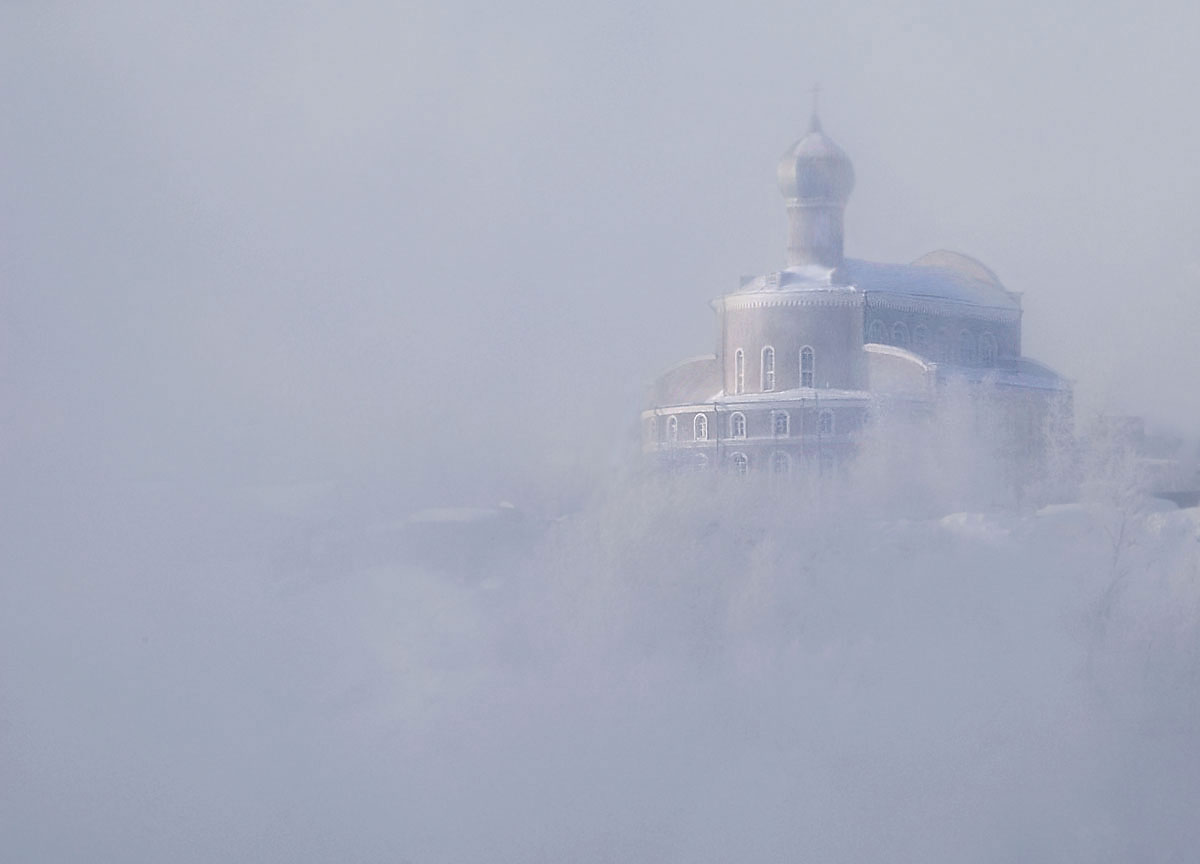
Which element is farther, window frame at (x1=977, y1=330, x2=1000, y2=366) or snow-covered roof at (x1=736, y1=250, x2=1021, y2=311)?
window frame at (x1=977, y1=330, x2=1000, y2=366)

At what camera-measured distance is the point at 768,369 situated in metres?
56.4

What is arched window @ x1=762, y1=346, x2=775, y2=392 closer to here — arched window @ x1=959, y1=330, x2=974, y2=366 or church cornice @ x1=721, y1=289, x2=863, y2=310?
church cornice @ x1=721, y1=289, x2=863, y2=310

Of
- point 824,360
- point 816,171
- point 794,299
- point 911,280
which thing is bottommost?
point 824,360

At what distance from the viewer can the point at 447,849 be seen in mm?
52281

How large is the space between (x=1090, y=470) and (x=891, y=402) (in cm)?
416

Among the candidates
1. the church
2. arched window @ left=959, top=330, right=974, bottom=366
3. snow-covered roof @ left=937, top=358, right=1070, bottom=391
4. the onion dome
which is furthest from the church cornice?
arched window @ left=959, top=330, right=974, bottom=366

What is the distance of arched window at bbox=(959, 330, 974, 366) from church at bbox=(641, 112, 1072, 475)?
0.07 meters

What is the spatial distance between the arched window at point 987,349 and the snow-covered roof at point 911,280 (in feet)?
2.48

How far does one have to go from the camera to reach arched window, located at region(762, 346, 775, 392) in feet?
185

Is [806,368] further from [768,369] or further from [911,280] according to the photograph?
[911,280]

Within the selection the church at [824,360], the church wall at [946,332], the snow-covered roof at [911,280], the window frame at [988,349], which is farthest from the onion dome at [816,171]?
the window frame at [988,349]

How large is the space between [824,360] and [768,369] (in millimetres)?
1151

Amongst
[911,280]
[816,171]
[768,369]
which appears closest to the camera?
[816,171]

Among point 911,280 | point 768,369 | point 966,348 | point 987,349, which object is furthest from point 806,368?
point 987,349
